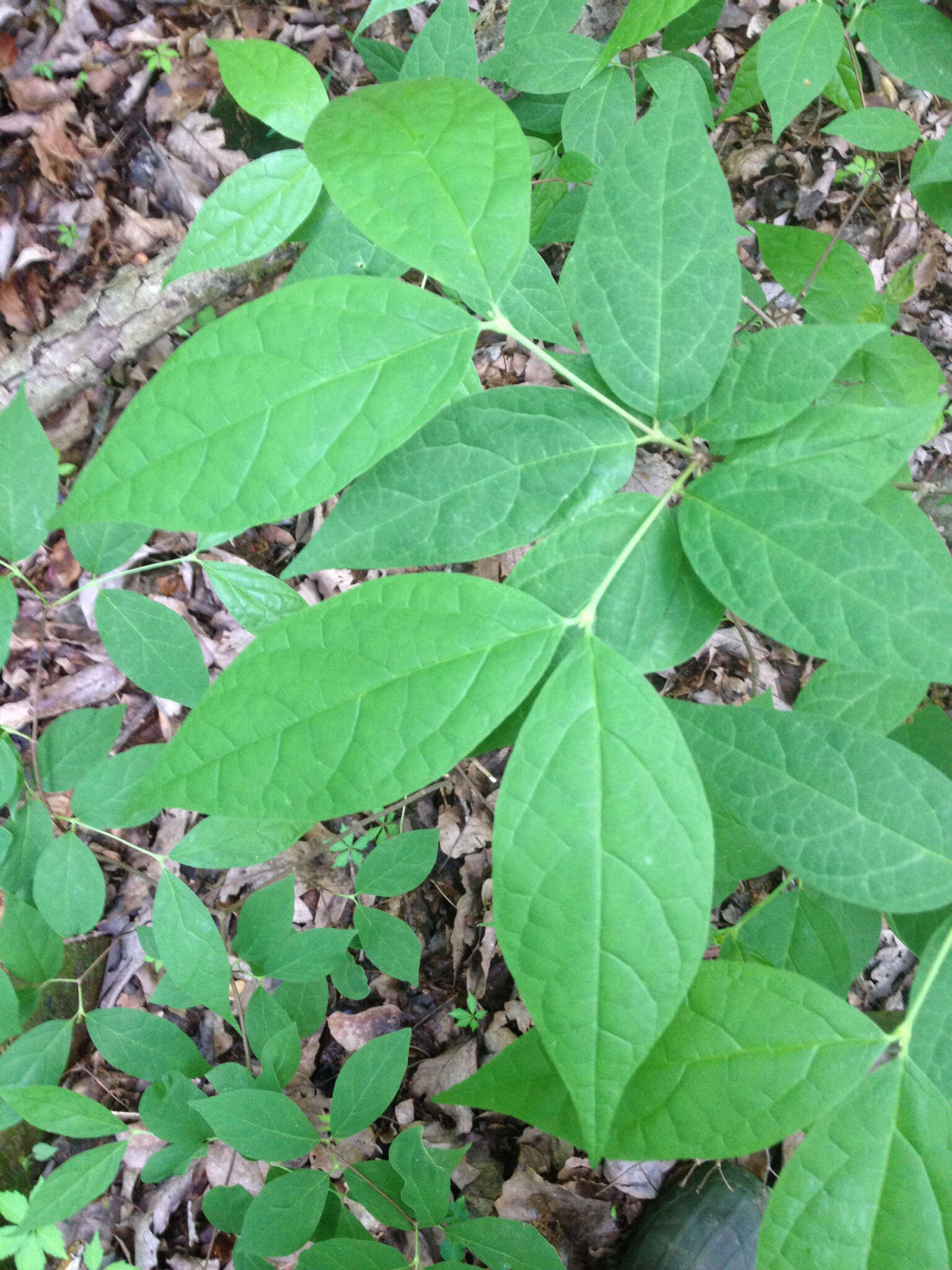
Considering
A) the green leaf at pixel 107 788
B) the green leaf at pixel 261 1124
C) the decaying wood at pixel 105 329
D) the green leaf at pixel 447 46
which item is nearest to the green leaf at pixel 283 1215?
the green leaf at pixel 261 1124

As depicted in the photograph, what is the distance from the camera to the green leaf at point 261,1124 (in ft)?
4.27

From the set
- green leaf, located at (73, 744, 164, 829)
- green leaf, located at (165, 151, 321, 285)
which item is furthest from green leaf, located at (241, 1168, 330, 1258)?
green leaf, located at (165, 151, 321, 285)

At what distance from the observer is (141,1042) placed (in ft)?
Answer: 4.99

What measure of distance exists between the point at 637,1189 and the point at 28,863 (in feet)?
5.59

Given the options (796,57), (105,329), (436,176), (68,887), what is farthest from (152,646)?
(105,329)

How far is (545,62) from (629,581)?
1215mm

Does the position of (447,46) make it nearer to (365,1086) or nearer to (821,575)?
(821,575)

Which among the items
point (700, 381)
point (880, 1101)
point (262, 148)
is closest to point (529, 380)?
point (262, 148)

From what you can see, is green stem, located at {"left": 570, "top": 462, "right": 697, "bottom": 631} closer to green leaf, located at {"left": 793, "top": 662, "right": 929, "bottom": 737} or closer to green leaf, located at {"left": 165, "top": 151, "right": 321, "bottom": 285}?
green leaf, located at {"left": 793, "top": 662, "right": 929, "bottom": 737}

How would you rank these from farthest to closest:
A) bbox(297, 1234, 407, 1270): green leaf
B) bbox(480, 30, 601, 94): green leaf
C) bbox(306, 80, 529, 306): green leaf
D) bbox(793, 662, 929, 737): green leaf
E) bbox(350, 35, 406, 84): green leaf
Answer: bbox(350, 35, 406, 84): green leaf
bbox(480, 30, 601, 94): green leaf
bbox(297, 1234, 407, 1270): green leaf
bbox(793, 662, 929, 737): green leaf
bbox(306, 80, 529, 306): green leaf

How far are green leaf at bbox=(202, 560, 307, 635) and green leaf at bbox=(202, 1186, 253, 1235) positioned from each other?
1047mm

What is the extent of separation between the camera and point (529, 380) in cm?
271

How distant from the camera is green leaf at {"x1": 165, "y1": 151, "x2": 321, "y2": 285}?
111 cm

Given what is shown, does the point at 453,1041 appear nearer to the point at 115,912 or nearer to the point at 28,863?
the point at 115,912
